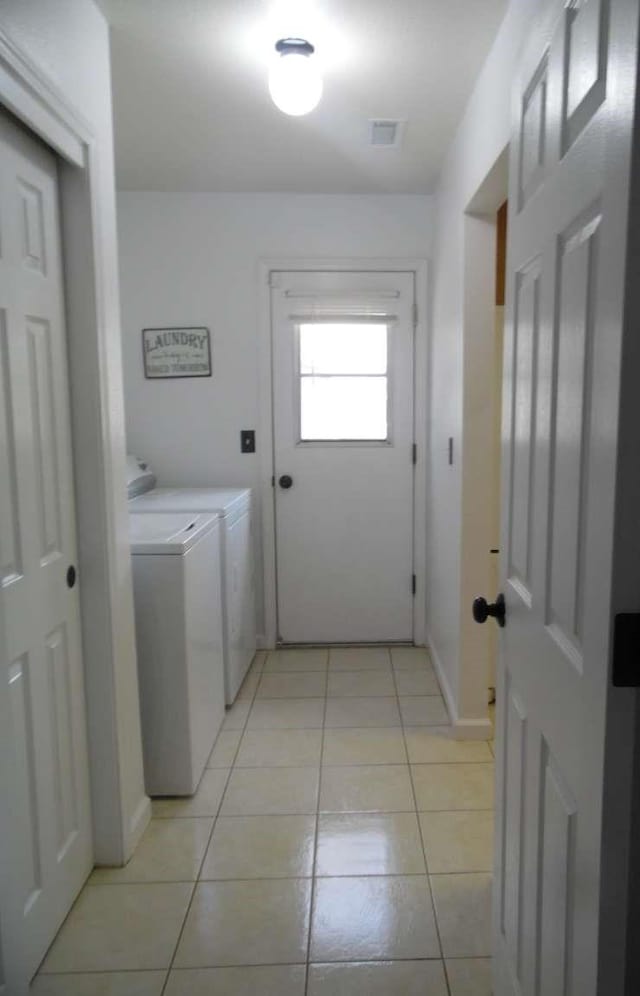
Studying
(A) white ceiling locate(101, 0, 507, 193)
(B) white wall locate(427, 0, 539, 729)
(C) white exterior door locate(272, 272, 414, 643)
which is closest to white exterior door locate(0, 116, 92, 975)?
(A) white ceiling locate(101, 0, 507, 193)

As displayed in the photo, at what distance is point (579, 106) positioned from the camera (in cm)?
86

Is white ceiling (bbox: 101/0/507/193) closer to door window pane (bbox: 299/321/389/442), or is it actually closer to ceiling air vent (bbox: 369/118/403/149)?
ceiling air vent (bbox: 369/118/403/149)

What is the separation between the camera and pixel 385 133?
2.48 metres

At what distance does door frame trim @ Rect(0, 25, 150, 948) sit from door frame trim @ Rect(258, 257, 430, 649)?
1.52 meters

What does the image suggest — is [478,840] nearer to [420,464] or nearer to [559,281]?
[559,281]

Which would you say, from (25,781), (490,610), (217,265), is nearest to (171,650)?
(25,781)

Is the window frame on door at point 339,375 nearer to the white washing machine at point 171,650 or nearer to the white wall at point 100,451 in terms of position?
the white washing machine at point 171,650

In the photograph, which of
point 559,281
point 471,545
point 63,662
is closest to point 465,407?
point 471,545

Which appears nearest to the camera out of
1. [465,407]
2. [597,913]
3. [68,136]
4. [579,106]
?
[597,913]

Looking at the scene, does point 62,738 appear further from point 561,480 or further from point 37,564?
point 561,480

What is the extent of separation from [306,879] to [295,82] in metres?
2.37

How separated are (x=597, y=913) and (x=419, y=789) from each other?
1.50m

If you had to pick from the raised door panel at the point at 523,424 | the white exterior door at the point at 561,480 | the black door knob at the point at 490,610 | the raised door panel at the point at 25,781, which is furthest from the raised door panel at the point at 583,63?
the raised door panel at the point at 25,781

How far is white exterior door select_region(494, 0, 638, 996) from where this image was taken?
0.72m
